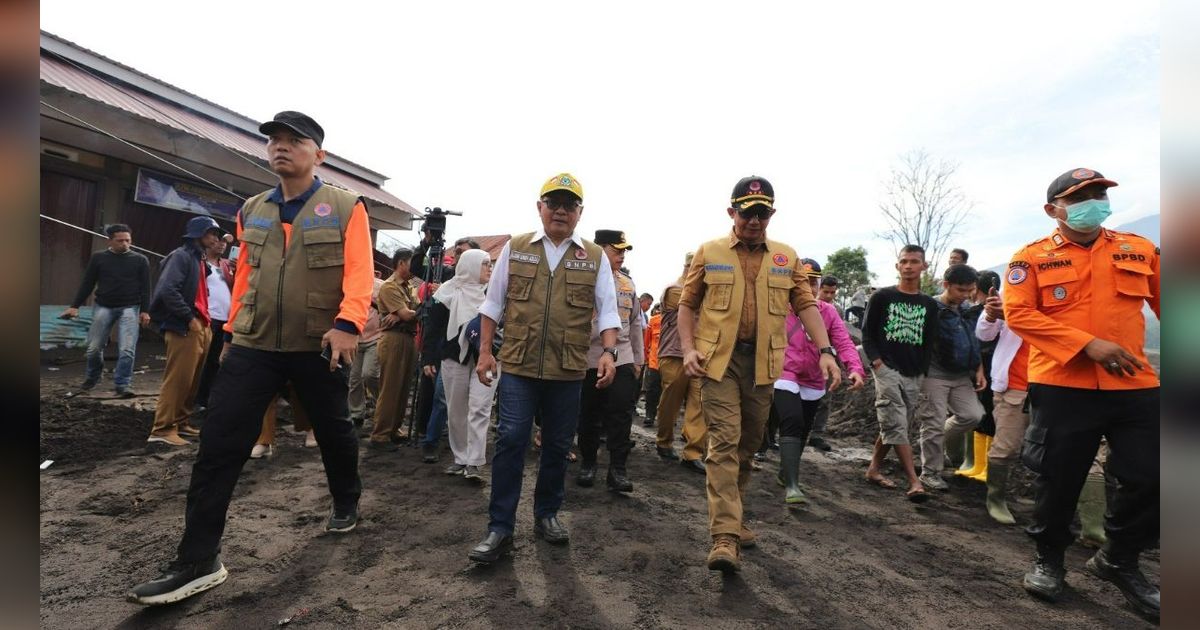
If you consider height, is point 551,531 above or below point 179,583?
below

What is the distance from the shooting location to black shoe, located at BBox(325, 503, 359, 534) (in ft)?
11.0

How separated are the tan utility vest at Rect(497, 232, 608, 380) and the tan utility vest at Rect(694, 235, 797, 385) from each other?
73 cm

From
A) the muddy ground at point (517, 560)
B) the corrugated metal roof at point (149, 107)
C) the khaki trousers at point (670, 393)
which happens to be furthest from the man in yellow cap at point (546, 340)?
the corrugated metal roof at point (149, 107)

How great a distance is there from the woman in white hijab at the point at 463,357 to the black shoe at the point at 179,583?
2.05 meters

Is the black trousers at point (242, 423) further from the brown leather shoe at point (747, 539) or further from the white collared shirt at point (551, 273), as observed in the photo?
the brown leather shoe at point (747, 539)

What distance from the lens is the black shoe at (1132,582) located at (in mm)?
2730

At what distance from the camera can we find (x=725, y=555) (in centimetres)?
287

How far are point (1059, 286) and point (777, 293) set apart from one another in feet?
4.81

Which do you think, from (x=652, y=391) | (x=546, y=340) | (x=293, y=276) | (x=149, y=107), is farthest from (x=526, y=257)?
(x=149, y=107)

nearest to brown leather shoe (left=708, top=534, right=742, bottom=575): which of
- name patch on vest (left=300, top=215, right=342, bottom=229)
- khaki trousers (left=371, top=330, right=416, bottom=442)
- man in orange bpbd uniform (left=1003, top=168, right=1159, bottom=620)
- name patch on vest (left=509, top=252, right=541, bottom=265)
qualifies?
man in orange bpbd uniform (left=1003, top=168, right=1159, bottom=620)

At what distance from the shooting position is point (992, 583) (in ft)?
10.3

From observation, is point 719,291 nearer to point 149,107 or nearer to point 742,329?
point 742,329

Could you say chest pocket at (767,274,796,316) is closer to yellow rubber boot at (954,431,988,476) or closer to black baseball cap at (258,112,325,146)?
black baseball cap at (258,112,325,146)
